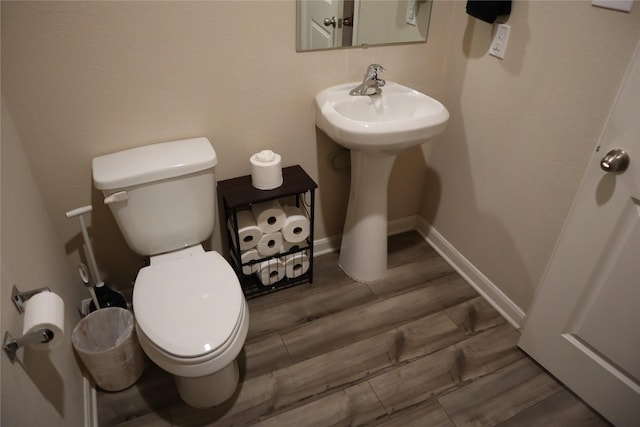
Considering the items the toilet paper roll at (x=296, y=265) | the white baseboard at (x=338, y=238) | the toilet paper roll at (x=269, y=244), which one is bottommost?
the white baseboard at (x=338, y=238)

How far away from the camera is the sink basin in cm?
151

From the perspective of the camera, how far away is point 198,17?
1444mm

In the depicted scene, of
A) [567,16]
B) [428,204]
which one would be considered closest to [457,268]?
[428,204]

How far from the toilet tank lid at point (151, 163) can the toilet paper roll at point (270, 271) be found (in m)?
0.58

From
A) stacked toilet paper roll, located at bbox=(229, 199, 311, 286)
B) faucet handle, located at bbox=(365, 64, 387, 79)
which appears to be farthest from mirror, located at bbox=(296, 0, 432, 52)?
stacked toilet paper roll, located at bbox=(229, 199, 311, 286)

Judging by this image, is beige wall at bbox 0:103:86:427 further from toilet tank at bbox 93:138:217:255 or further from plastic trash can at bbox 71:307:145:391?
toilet tank at bbox 93:138:217:255

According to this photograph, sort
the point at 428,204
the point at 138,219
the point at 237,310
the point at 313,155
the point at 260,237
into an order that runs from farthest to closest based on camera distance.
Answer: the point at 428,204, the point at 313,155, the point at 260,237, the point at 138,219, the point at 237,310

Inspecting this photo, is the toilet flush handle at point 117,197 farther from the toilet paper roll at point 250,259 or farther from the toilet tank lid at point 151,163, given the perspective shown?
the toilet paper roll at point 250,259

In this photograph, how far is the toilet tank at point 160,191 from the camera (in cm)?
143

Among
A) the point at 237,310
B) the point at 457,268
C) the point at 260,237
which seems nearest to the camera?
the point at 237,310

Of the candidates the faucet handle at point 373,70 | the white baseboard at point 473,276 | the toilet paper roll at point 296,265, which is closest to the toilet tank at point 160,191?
the toilet paper roll at point 296,265

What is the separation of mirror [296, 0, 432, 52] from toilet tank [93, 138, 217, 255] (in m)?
0.59

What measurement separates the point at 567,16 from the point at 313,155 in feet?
3.52

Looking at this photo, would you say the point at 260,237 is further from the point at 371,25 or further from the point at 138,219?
the point at 371,25
